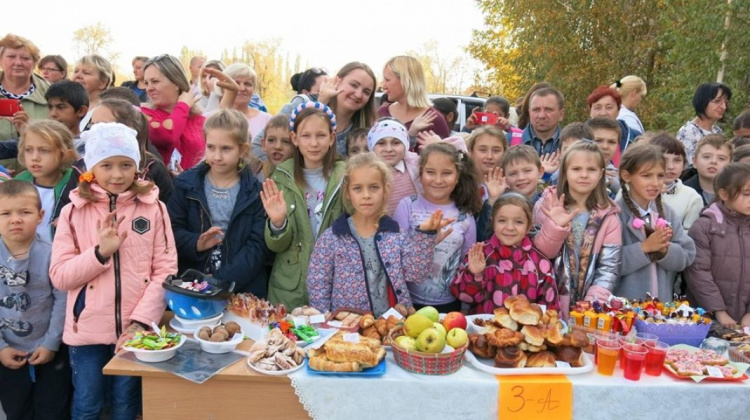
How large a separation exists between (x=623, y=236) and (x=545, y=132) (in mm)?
1755

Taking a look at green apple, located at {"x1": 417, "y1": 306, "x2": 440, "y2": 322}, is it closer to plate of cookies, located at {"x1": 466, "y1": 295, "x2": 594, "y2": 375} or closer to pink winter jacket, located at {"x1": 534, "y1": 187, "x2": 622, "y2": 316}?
plate of cookies, located at {"x1": 466, "y1": 295, "x2": 594, "y2": 375}

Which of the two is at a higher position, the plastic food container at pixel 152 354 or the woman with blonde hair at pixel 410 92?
the woman with blonde hair at pixel 410 92

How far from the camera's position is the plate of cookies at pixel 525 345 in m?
2.13

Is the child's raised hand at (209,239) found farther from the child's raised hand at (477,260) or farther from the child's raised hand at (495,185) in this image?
the child's raised hand at (495,185)

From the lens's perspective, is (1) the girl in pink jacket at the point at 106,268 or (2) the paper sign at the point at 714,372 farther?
(1) the girl in pink jacket at the point at 106,268

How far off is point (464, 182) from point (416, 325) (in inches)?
48.4

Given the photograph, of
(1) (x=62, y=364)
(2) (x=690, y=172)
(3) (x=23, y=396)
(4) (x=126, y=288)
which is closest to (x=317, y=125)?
(4) (x=126, y=288)

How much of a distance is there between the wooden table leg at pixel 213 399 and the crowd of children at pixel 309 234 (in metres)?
0.39

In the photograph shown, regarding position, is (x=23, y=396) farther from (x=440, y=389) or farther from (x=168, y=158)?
(x=440, y=389)

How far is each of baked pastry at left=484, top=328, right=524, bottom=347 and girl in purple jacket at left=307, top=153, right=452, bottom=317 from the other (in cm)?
62

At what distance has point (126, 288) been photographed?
255 cm

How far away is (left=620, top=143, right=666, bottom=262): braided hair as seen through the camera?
305 centimetres

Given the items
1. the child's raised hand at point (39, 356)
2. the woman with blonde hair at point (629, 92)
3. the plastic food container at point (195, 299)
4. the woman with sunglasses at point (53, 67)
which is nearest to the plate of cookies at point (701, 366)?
the plastic food container at point (195, 299)

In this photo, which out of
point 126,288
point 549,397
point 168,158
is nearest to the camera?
point 549,397
